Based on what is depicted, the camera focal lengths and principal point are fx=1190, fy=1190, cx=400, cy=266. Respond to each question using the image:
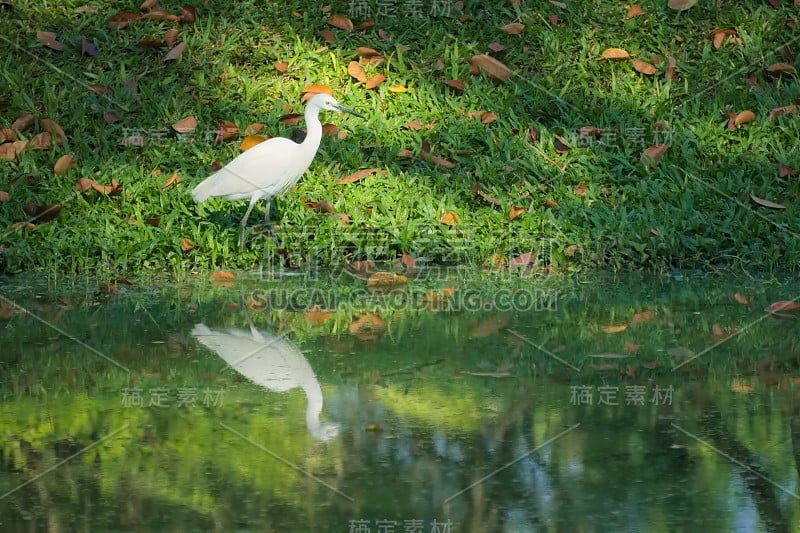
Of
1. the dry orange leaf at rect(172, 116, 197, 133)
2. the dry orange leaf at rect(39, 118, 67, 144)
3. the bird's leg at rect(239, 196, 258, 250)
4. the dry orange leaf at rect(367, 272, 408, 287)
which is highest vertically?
the dry orange leaf at rect(172, 116, 197, 133)

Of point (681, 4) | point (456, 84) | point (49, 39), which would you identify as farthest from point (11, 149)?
point (681, 4)

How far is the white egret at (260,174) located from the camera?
6980mm

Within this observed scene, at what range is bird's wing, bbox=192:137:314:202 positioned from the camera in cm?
698

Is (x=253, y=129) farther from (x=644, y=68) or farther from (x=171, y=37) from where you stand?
(x=644, y=68)

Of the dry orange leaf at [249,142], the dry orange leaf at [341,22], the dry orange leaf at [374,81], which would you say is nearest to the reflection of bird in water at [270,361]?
the dry orange leaf at [249,142]

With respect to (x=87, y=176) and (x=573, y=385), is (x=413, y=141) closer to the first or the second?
(x=87, y=176)

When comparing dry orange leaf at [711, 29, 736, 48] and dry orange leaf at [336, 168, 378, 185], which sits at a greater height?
dry orange leaf at [711, 29, 736, 48]

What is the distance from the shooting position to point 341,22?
9266mm

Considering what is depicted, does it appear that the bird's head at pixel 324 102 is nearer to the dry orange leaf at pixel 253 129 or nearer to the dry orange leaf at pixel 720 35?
the dry orange leaf at pixel 253 129

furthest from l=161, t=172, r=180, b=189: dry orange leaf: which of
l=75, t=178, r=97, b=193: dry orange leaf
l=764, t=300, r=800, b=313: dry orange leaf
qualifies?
l=764, t=300, r=800, b=313: dry orange leaf

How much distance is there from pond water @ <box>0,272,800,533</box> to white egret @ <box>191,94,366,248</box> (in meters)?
0.77

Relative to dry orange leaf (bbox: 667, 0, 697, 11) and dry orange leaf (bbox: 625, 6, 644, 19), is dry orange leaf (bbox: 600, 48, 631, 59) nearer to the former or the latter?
dry orange leaf (bbox: 625, 6, 644, 19)

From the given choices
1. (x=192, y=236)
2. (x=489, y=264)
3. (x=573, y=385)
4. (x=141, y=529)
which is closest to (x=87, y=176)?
(x=192, y=236)

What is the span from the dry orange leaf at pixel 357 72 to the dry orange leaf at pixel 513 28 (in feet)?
3.98
